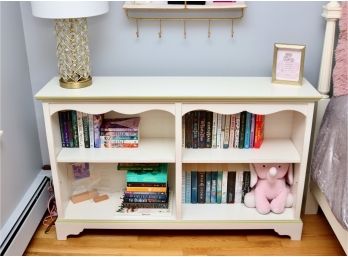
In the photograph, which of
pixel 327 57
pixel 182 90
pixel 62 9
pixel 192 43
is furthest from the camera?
pixel 192 43

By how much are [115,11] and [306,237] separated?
146 cm

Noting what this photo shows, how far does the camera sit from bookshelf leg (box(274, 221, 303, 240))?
6.38ft

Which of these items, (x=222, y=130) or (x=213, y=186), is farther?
(x=213, y=186)

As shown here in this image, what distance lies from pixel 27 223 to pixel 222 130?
3.37 feet

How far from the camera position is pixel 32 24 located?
1980mm

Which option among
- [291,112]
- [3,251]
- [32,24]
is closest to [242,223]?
[291,112]

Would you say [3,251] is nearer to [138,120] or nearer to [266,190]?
[138,120]

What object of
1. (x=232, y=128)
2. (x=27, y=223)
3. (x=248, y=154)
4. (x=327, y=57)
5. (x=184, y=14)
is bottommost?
(x=27, y=223)

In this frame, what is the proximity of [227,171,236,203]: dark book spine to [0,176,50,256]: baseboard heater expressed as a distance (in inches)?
38.3

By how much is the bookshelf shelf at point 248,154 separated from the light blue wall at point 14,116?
81 cm

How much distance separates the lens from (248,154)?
1892mm

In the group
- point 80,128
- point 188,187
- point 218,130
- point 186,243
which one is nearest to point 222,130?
point 218,130

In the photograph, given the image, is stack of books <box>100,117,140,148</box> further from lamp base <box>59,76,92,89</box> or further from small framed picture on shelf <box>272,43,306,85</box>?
small framed picture on shelf <box>272,43,306,85</box>

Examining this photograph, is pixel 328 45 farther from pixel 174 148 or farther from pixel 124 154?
pixel 124 154
